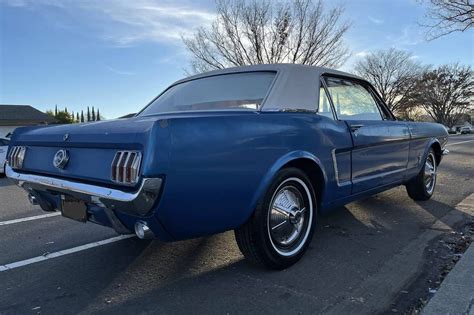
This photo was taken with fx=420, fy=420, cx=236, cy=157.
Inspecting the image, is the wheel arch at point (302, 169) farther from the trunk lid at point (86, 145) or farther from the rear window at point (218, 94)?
the trunk lid at point (86, 145)

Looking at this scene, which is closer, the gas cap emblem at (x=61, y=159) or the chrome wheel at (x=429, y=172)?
the gas cap emblem at (x=61, y=159)

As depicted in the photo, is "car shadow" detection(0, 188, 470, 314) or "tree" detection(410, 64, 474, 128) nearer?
"car shadow" detection(0, 188, 470, 314)

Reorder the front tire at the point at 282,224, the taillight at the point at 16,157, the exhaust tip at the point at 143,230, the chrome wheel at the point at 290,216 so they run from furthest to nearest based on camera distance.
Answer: the taillight at the point at 16,157 → the chrome wheel at the point at 290,216 → the front tire at the point at 282,224 → the exhaust tip at the point at 143,230

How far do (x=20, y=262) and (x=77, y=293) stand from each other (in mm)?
1026

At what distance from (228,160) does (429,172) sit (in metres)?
4.25

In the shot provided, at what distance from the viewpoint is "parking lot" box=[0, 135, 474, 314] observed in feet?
9.38

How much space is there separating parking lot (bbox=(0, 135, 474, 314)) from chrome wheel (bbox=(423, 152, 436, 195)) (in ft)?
2.98

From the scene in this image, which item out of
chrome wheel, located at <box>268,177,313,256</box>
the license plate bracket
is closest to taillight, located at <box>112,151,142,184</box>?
the license plate bracket

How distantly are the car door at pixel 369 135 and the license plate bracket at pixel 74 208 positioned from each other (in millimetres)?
2429

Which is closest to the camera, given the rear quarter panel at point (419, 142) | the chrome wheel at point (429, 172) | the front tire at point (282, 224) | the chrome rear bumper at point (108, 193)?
the chrome rear bumper at point (108, 193)

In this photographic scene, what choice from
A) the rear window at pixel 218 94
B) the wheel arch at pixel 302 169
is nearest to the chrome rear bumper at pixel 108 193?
the wheel arch at pixel 302 169

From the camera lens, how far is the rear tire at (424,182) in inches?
227

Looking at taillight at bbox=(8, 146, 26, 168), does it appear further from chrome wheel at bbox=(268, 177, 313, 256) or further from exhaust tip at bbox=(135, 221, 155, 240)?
chrome wheel at bbox=(268, 177, 313, 256)

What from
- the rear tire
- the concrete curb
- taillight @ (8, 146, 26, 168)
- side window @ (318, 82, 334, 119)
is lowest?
the concrete curb
